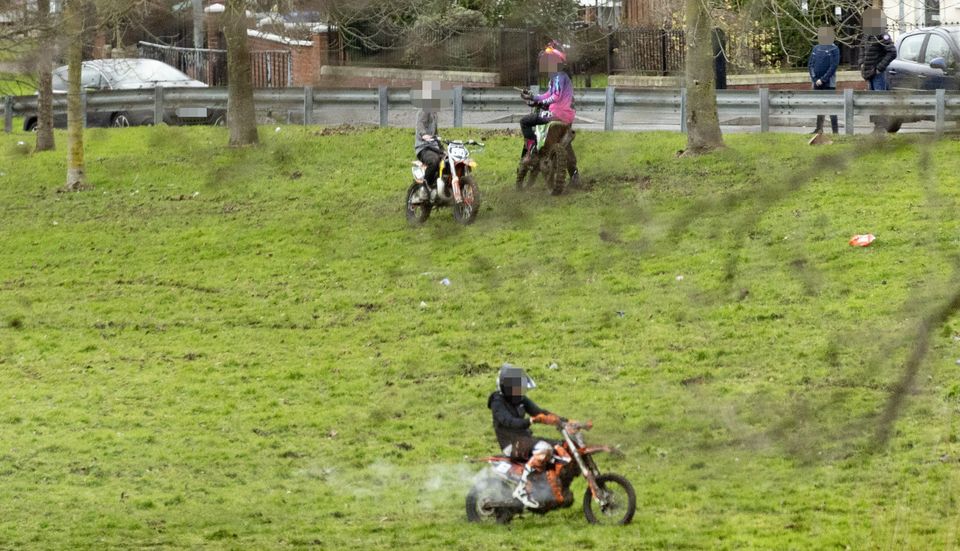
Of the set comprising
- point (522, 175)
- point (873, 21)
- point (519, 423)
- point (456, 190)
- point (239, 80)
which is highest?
point (873, 21)

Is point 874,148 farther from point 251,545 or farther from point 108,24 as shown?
point 251,545

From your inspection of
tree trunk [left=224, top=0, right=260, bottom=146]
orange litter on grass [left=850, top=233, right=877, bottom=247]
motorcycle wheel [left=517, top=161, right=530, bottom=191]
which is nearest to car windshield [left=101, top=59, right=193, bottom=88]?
motorcycle wheel [left=517, top=161, right=530, bottom=191]

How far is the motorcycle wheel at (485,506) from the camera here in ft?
31.9

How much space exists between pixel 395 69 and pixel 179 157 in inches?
43.1

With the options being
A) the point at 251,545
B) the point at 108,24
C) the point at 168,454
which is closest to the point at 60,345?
the point at 168,454

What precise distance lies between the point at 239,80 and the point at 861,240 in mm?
11447

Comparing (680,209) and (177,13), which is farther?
(680,209)

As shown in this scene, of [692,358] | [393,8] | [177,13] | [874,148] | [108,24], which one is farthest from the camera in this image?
[692,358]

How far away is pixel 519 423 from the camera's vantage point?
9.70 metres

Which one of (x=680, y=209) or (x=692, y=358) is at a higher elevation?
(x=680, y=209)

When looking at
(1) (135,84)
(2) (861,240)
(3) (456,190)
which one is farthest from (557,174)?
(1) (135,84)

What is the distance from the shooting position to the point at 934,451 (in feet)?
34.1

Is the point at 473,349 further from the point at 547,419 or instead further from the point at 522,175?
the point at 522,175

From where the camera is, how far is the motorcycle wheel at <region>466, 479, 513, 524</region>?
31.9 feet
